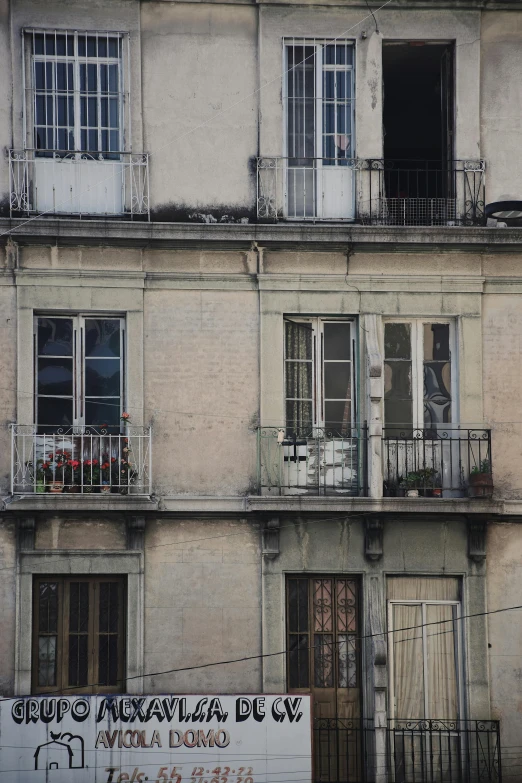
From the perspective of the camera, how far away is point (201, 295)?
21.2 m

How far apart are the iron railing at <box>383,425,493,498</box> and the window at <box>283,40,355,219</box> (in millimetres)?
3643

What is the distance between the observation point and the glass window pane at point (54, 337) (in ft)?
69.9

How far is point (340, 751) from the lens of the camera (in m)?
20.5

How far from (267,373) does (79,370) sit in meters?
2.82

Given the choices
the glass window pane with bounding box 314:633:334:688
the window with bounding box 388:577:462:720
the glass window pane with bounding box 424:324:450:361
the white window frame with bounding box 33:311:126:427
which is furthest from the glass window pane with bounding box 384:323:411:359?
the glass window pane with bounding box 314:633:334:688

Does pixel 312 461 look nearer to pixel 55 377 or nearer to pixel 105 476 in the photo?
→ pixel 105 476

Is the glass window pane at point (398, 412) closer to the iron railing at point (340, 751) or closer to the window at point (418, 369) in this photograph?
the window at point (418, 369)

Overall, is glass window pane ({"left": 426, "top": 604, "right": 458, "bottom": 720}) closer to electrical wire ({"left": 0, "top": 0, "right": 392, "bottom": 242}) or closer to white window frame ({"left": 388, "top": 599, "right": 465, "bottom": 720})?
white window frame ({"left": 388, "top": 599, "right": 465, "bottom": 720})

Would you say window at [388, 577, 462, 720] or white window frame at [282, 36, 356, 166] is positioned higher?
white window frame at [282, 36, 356, 166]

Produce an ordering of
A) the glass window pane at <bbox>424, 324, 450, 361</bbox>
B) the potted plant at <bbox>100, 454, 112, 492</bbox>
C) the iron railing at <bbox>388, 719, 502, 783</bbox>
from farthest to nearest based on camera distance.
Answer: the glass window pane at <bbox>424, 324, 450, 361</bbox>, the potted plant at <bbox>100, 454, 112, 492</bbox>, the iron railing at <bbox>388, 719, 502, 783</bbox>

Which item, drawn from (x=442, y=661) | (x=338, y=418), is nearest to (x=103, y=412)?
(x=338, y=418)

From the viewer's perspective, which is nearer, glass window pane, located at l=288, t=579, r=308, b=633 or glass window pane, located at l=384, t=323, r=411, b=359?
glass window pane, located at l=288, t=579, r=308, b=633

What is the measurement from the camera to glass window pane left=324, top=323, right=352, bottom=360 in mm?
21672

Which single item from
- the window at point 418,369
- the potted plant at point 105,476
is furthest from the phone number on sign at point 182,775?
the window at point 418,369
